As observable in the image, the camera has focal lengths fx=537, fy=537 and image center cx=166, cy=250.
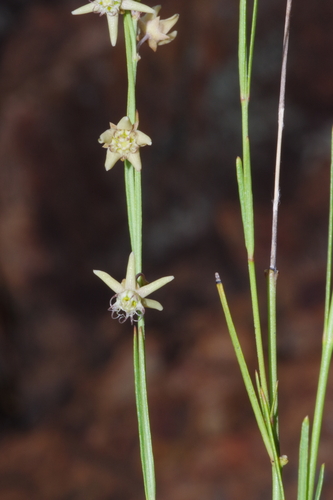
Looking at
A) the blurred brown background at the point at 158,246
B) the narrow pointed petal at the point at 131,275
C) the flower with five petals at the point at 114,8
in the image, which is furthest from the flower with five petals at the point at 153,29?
the blurred brown background at the point at 158,246

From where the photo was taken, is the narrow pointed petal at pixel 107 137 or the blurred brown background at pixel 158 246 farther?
the blurred brown background at pixel 158 246

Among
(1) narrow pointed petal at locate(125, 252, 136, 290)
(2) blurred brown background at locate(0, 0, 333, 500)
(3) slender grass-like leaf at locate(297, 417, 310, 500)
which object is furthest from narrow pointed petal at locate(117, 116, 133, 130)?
(2) blurred brown background at locate(0, 0, 333, 500)

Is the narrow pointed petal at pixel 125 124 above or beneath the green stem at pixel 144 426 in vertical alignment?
above

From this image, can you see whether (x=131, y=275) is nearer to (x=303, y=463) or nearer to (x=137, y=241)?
(x=137, y=241)

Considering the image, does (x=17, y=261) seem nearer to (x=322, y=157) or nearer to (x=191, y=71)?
(x=191, y=71)

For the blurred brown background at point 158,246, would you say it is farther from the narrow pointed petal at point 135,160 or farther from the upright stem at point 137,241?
the narrow pointed petal at point 135,160

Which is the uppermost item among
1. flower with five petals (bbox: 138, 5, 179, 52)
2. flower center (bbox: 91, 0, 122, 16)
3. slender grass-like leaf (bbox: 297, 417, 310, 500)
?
flower with five petals (bbox: 138, 5, 179, 52)

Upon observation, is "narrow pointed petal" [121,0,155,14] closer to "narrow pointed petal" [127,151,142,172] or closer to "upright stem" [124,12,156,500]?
"upright stem" [124,12,156,500]
